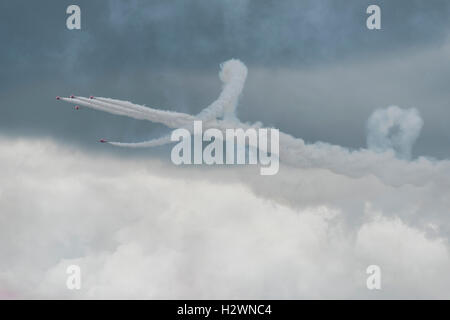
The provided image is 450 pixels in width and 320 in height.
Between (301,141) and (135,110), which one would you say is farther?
(301,141)

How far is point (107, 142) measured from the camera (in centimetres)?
17088

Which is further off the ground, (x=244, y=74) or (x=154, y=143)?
(x=244, y=74)

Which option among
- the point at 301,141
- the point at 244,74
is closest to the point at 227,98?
the point at 244,74

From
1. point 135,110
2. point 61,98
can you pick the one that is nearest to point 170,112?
point 135,110

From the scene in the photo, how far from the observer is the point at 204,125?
590 feet

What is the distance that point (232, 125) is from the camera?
18288 centimetres

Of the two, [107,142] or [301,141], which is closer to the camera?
[107,142]

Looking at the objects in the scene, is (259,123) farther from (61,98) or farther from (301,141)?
(61,98)

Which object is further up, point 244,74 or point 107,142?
point 244,74

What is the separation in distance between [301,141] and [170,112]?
25053mm

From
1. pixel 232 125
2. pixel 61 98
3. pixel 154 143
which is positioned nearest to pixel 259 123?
pixel 232 125

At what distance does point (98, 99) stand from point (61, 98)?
5748mm

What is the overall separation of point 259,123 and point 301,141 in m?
Result: 9.00

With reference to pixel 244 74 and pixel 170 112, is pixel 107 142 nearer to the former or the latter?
pixel 170 112
